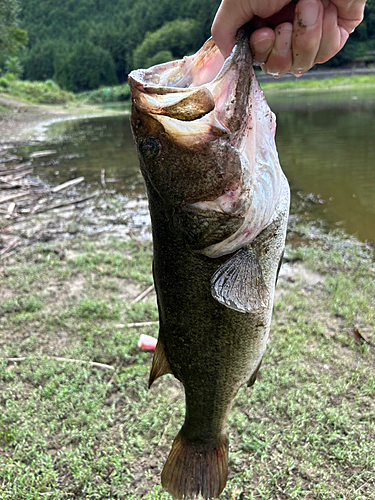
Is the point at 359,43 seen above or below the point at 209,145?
below

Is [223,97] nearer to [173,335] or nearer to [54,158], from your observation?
[173,335]

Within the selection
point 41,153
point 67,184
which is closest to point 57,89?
point 41,153

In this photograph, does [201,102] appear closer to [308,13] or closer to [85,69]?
[308,13]

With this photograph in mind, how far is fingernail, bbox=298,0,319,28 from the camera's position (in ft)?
4.16

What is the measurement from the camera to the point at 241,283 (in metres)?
1.46

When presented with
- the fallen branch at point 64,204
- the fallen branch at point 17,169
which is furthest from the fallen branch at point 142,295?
the fallen branch at point 17,169

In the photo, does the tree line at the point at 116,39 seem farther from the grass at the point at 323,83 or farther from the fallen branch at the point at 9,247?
the fallen branch at the point at 9,247

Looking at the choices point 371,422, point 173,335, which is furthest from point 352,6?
point 371,422

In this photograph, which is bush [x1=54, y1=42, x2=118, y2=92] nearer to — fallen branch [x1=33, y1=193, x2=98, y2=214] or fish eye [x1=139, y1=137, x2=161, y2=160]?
fallen branch [x1=33, y1=193, x2=98, y2=214]

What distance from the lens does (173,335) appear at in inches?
67.6

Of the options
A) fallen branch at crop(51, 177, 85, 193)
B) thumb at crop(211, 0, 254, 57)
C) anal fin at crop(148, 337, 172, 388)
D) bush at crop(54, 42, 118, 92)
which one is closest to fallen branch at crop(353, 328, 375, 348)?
anal fin at crop(148, 337, 172, 388)

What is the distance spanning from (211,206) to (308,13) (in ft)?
2.47

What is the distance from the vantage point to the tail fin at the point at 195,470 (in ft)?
5.97

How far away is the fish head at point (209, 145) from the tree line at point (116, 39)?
57373 millimetres
